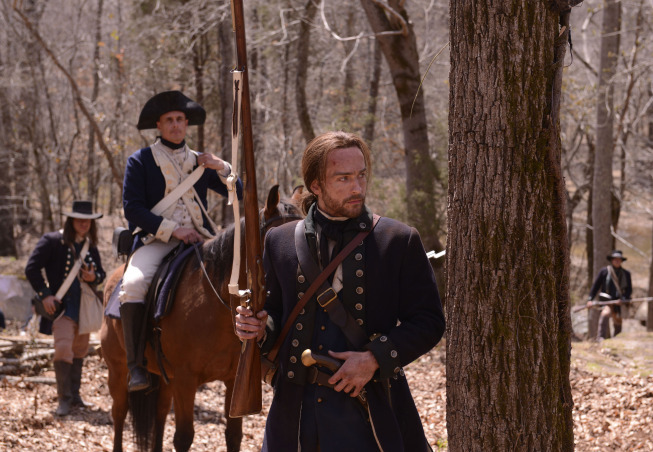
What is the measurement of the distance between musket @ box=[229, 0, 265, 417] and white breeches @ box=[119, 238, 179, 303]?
2892 mm

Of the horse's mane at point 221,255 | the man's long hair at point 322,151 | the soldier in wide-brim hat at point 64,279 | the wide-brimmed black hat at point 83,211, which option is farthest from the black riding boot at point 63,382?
the man's long hair at point 322,151

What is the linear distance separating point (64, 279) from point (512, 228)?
679cm

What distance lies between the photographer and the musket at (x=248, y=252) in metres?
3.27

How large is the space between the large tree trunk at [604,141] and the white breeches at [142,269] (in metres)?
14.8

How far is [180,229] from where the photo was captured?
6168 millimetres

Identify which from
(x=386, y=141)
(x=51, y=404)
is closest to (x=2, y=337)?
(x=51, y=404)

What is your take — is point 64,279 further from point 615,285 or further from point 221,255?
point 615,285

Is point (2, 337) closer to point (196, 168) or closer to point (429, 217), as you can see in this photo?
point (196, 168)

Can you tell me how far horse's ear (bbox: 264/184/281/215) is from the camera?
4.65m

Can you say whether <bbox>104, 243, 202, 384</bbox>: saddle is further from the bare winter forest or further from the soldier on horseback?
the bare winter forest

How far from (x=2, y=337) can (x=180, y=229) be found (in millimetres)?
5918

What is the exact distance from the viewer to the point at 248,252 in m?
3.39

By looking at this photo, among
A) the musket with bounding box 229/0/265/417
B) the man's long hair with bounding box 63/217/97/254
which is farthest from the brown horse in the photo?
the man's long hair with bounding box 63/217/97/254

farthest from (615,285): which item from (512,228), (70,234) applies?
(512,228)
